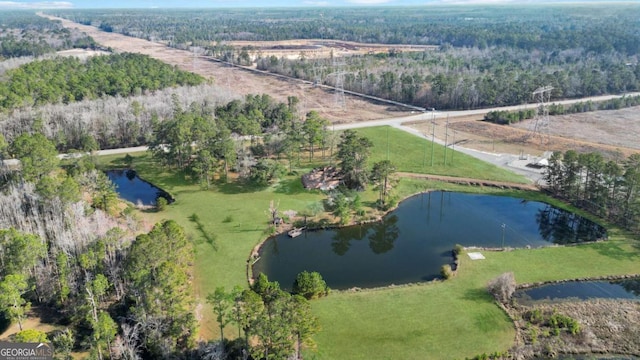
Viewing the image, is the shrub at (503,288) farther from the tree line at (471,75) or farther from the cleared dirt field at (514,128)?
the tree line at (471,75)

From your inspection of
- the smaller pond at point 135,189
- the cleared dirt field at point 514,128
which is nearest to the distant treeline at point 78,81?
the smaller pond at point 135,189

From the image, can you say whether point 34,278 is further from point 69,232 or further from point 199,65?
point 199,65

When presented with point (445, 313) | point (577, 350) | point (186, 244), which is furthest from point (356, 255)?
point (577, 350)

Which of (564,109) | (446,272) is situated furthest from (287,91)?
(446,272)

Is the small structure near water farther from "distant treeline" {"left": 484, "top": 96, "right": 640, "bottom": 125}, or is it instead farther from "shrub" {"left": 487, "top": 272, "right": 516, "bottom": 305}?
"distant treeline" {"left": 484, "top": 96, "right": 640, "bottom": 125}

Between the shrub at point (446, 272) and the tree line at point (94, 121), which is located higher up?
the tree line at point (94, 121)

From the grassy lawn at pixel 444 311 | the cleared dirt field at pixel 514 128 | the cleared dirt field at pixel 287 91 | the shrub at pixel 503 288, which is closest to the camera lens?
the grassy lawn at pixel 444 311

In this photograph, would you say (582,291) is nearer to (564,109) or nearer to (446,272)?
(446,272)
